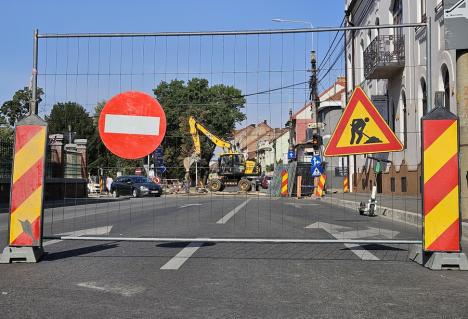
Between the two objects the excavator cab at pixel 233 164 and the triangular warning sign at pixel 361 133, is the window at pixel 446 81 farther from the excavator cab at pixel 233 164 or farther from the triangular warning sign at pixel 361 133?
the excavator cab at pixel 233 164

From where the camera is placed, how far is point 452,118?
664 centimetres

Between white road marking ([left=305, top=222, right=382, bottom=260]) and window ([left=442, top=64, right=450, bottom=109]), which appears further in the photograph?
window ([left=442, top=64, right=450, bottom=109])

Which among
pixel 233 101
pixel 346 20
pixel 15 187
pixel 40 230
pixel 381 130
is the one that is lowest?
pixel 40 230

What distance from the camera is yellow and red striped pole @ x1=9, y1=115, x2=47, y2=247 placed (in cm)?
691

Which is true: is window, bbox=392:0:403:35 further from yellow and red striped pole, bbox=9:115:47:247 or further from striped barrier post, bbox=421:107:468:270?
yellow and red striped pole, bbox=9:115:47:247

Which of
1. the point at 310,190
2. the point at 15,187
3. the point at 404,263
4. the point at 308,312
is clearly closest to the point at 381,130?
the point at 404,263

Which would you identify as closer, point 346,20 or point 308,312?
point 308,312

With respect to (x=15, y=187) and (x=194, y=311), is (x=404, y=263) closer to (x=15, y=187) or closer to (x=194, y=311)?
(x=194, y=311)

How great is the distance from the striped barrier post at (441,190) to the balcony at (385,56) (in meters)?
18.5

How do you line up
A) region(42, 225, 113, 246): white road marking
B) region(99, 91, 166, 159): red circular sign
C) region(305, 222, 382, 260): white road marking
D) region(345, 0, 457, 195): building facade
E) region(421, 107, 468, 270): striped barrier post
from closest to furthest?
region(421, 107, 468, 270): striped barrier post < region(99, 91, 166, 159): red circular sign < region(305, 222, 382, 260): white road marking < region(42, 225, 113, 246): white road marking < region(345, 0, 457, 195): building facade

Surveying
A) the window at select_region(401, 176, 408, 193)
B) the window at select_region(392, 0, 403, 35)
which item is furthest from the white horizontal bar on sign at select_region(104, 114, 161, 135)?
the window at select_region(392, 0, 403, 35)

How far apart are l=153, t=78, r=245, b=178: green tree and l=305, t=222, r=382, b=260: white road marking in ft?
9.41

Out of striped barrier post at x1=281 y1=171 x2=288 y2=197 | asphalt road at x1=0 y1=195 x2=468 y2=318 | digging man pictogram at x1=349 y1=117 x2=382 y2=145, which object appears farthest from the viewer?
striped barrier post at x1=281 y1=171 x2=288 y2=197

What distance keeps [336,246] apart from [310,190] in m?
25.0
